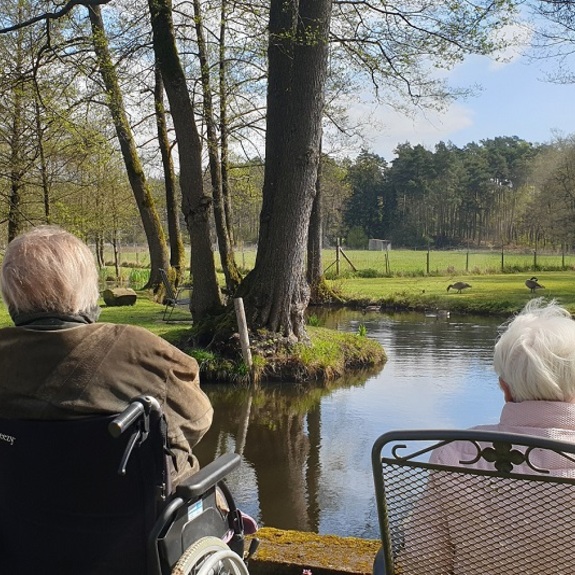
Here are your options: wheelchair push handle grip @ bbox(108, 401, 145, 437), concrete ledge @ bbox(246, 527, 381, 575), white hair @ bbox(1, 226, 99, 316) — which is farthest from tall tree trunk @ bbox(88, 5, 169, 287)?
wheelchair push handle grip @ bbox(108, 401, 145, 437)

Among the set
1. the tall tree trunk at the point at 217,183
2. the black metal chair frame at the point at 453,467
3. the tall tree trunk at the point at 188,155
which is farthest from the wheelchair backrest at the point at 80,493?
the tall tree trunk at the point at 217,183

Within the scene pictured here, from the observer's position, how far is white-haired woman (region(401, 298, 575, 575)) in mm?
1628

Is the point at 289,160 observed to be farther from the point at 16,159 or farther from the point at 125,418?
the point at 16,159

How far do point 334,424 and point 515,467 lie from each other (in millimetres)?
6163

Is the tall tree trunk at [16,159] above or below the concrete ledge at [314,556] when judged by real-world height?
above

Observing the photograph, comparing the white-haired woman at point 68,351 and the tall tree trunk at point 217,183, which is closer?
the white-haired woman at point 68,351

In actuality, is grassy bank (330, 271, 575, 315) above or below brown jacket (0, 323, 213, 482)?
below

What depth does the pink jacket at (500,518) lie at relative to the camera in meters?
1.60

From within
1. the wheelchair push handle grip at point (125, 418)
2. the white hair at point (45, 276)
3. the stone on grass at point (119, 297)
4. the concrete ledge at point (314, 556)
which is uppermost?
the white hair at point (45, 276)

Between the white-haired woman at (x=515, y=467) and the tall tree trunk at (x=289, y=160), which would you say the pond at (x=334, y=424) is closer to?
the tall tree trunk at (x=289, y=160)

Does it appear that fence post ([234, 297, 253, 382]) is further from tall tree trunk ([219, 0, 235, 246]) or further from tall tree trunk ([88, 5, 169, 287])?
tall tree trunk ([88, 5, 169, 287])

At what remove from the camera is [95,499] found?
185 cm

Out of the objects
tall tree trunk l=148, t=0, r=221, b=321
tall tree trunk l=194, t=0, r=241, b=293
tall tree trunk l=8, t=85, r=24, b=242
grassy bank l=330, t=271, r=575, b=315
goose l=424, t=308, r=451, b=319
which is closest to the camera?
tall tree trunk l=148, t=0, r=221, b=321

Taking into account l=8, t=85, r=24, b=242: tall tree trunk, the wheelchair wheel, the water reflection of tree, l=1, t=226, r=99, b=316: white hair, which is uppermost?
l=8, t=85, r=24, b=242: tall tree trunk
